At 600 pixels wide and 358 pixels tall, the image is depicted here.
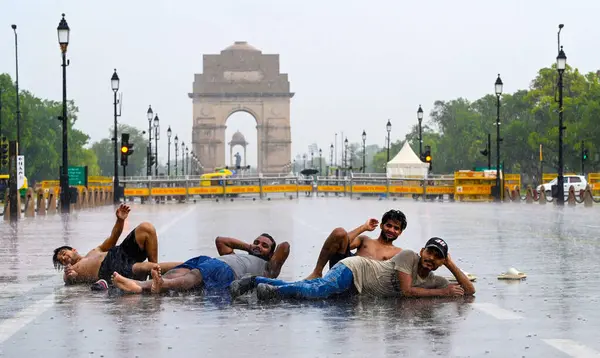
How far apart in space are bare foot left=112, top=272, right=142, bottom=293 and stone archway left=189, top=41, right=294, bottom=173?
12746cm

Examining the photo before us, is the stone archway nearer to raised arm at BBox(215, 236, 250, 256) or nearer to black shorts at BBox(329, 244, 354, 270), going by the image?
raised arm at BBox(215, 236, 250, 256)

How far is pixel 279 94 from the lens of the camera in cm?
13900

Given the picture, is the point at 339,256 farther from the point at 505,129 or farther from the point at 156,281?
the point at 505,129

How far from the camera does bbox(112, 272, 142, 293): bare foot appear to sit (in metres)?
11.1

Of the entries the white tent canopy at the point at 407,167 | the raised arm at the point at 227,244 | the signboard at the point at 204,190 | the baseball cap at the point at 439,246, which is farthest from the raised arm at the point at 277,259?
the white tent canopy at the point at 407,167

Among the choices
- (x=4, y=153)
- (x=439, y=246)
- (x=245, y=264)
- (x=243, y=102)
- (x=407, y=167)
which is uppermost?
(x=243, y=102)

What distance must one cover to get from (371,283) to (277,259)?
1.23 metres

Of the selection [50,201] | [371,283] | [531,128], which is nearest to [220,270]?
[371,283]

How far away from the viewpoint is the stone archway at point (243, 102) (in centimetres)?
13950

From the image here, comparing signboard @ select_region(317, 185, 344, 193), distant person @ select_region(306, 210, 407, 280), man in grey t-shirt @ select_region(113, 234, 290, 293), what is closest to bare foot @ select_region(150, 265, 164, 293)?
man in grey t-shirt @ select_region(113, 234, 290, 293)

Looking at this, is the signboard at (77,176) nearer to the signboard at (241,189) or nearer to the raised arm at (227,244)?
the signboard at (241,189)

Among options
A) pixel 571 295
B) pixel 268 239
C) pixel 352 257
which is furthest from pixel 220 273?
pixel 571 295

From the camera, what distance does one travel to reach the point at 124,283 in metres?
11.1

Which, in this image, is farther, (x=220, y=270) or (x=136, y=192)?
(x=136, y=192)
